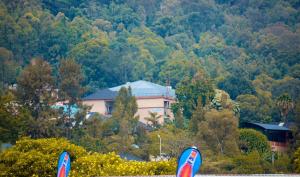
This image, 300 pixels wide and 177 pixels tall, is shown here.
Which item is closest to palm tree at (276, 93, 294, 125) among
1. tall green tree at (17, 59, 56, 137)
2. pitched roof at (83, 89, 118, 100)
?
pitched roof at (83, 89, 118, 100)

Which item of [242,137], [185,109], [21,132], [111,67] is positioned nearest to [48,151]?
[21,132]

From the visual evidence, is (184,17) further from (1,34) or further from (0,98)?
(0,98)

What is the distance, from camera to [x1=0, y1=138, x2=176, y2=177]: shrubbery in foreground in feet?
92.1

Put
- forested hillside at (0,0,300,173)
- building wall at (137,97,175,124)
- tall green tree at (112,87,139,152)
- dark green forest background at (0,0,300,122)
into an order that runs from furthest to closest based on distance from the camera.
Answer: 1. dark green forest background at (0,0,300,122)
2. building wall at (137,97,175,124)
3. tall green tree at (112,87,139,152)
4. forested hillside at (0,0,300,173)

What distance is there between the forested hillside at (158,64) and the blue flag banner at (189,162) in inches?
1609

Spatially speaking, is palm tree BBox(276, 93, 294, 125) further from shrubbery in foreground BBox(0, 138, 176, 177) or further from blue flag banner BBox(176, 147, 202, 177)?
blue flag banner BBox(176, 147, 202, 177)

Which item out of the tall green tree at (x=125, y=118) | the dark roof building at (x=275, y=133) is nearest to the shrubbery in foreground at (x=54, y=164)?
the tall green tree at (x=125, y=118)

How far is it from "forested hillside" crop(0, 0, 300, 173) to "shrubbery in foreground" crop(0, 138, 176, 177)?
23578 millimetres

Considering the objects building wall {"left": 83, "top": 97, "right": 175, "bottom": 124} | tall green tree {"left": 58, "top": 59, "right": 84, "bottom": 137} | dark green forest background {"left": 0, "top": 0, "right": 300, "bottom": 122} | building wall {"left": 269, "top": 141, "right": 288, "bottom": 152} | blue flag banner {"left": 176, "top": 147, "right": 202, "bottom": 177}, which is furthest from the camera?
dark green forest background {"left": 0, "top": 0, "right": 300, "bottom": 122}

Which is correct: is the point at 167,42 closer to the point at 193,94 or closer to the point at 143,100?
the point at 143,100

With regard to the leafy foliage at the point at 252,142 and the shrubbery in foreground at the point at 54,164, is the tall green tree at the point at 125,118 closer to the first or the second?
the leafy foliage at the point at 252,142

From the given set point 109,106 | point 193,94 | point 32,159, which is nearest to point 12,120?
point 32,159

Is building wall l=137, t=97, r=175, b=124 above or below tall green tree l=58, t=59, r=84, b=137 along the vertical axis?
below

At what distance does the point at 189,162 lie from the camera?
40.4 ft
